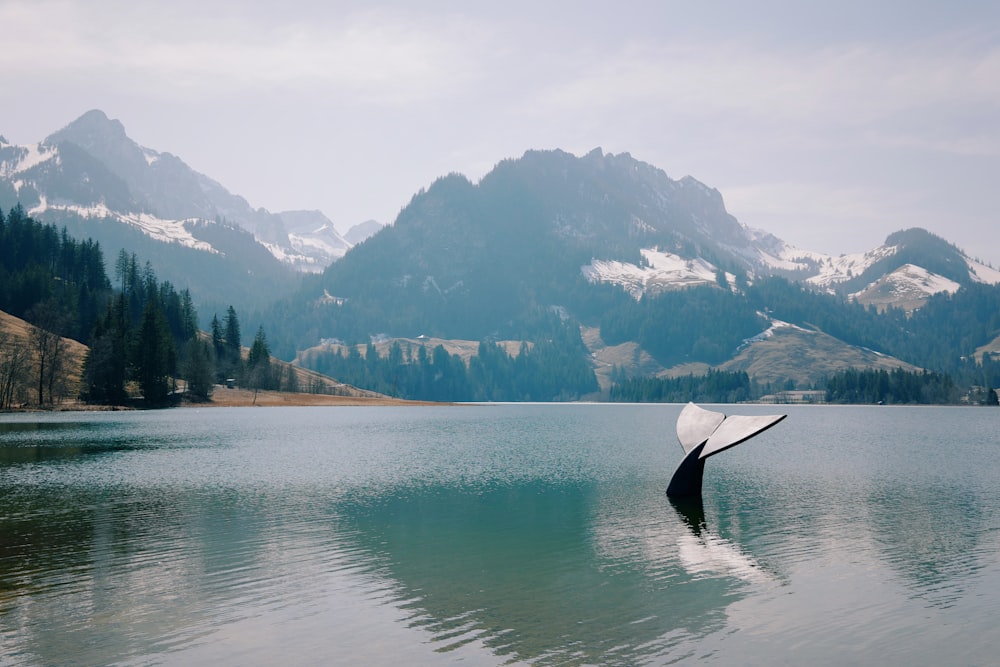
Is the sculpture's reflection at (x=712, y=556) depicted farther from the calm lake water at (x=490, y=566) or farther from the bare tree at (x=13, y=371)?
the bare tree at (x=13, y=371)

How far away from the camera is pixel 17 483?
62.2 meters

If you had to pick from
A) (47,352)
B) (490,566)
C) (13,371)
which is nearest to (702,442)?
(490,566)

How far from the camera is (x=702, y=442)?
58.3 m

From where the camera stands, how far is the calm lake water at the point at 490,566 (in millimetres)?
24359

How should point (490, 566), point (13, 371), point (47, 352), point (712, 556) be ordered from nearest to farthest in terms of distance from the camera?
1. point (490, 566)
2. point (712, 556)
3. point (13, 371)
4. point (47, 352)

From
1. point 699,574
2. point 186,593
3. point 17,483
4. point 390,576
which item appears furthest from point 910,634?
point 17,483

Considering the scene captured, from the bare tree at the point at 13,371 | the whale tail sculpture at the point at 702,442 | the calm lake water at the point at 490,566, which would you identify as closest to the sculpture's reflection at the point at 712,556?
the calm lake water at the point at 490,566

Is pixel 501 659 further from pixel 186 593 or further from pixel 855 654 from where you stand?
pixel 186 593

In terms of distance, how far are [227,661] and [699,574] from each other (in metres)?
20.3

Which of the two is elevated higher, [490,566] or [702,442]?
[702,442]

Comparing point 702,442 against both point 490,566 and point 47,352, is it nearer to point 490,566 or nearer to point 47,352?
point 490,566

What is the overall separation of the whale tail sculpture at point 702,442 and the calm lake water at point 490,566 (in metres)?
2.10

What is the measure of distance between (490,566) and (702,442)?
2771 centimetres

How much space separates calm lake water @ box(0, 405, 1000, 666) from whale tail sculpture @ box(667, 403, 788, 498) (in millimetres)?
2099
